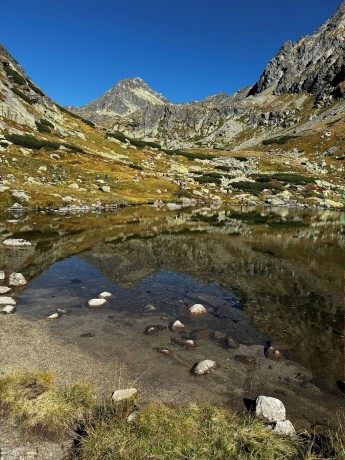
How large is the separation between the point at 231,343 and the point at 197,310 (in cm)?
369

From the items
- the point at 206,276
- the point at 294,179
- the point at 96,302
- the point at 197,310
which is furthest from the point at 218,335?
the point at 294,179

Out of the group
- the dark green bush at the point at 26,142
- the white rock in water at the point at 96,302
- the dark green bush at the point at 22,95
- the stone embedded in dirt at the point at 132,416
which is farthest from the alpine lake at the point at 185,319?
the dark green bush at the point at 22,95

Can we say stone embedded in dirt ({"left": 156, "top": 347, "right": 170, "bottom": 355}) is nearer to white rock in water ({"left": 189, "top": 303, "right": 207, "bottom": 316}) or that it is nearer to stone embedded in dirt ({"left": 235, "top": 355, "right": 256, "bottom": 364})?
stone embedded in dirt ({"left": 235, "top": 355, "right": 256, "bottom": 364})

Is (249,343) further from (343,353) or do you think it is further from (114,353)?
(114,353)

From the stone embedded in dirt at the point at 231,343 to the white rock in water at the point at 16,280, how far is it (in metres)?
13.8

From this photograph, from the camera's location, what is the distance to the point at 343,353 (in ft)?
45.9

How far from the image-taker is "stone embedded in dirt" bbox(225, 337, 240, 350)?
551 inches

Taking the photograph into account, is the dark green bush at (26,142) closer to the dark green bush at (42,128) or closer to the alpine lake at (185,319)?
the dark green bush at (42,128)

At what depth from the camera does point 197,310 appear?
1761 cm

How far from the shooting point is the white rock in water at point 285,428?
28.1 feet

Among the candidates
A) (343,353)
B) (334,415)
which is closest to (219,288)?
(343,353)

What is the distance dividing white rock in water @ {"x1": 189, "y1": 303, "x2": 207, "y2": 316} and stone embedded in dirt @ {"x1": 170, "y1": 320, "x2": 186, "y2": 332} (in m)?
1.80

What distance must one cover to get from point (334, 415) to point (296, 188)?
4517 inches

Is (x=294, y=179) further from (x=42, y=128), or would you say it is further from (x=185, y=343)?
(x=185, y=343)
